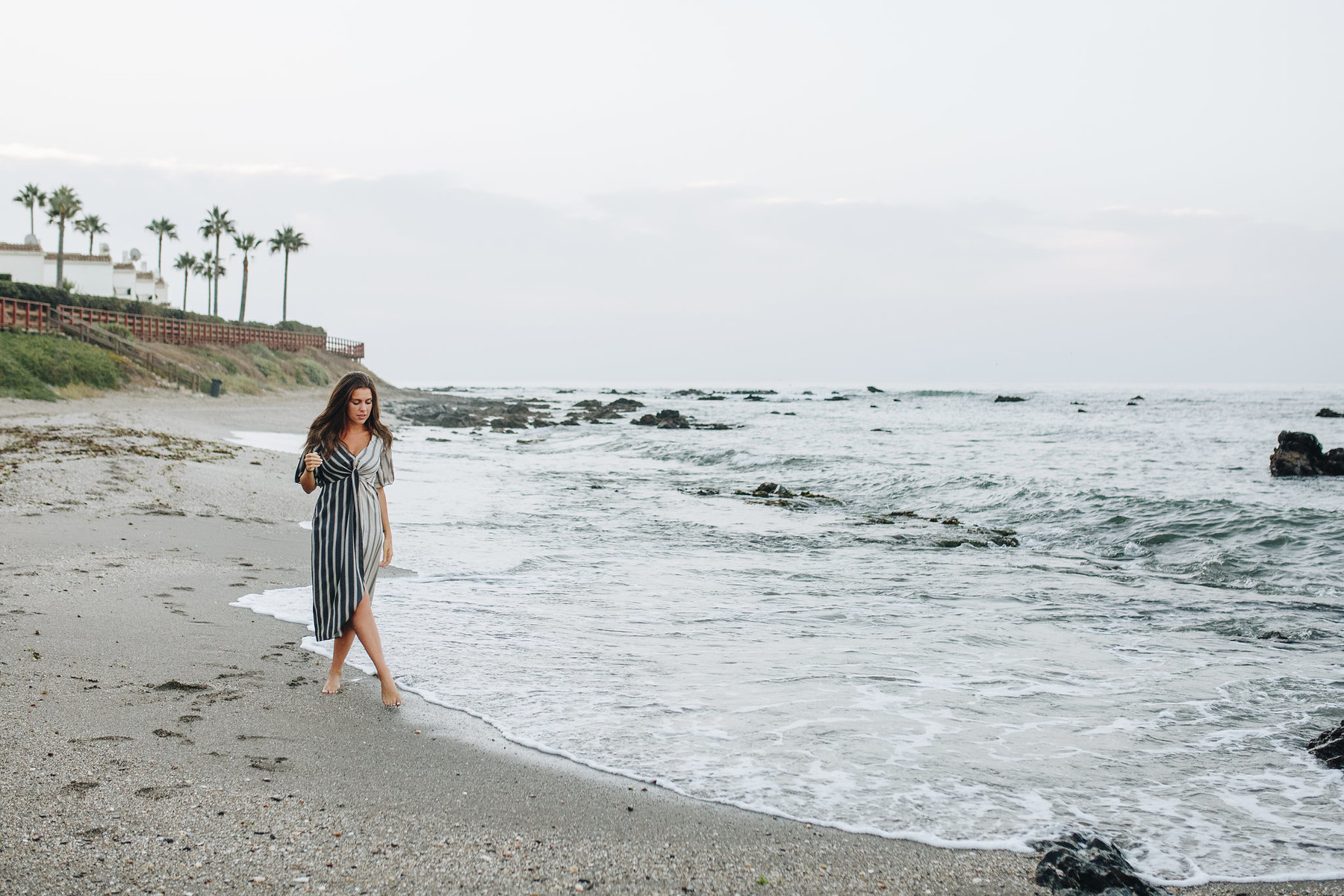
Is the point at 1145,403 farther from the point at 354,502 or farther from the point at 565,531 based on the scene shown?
the point at 354,502

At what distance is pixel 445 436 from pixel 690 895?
29.4 meters

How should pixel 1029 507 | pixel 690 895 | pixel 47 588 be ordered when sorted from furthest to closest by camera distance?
pixel 1029 507 → pixel 47 588 → pixel 690 895

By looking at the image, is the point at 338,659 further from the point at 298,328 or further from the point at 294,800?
the point at 298,328

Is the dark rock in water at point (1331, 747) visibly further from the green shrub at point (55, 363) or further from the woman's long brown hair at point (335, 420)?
the green shrub at point (55, 363)

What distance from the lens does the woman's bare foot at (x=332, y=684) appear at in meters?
4.73

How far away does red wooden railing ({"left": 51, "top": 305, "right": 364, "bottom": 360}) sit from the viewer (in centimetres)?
3953

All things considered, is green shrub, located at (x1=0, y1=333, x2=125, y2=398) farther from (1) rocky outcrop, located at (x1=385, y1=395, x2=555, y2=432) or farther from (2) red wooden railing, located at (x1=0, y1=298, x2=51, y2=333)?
(1) rocky outcrop, located at (x1=385, y1=395, x2=555, y2=432)

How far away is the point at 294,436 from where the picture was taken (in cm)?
2558

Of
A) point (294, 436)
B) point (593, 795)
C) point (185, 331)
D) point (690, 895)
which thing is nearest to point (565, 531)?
point (593, 795)

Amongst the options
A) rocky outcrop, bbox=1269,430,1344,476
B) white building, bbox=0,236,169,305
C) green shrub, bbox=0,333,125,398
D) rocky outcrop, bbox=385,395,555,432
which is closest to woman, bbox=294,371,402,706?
rocky outcrop, bbox=1269,430,1344,476

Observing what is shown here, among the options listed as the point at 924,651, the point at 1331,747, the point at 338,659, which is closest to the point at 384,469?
the point at 338,659

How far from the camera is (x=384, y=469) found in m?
4.88

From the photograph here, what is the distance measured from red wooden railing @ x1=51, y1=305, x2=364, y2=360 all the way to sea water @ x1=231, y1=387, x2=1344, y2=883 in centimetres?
3195

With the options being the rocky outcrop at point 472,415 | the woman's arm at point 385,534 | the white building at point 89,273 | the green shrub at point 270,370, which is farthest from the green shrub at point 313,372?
the woman's arm at point 385,534
